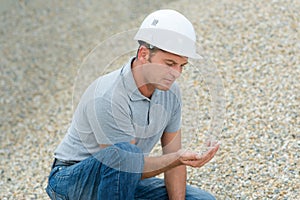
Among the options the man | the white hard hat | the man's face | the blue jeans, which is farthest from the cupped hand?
the white hard hat

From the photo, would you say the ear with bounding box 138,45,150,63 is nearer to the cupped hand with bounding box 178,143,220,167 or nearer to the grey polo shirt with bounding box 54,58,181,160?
the grey polo shirt with bounding box 54,58,181,160

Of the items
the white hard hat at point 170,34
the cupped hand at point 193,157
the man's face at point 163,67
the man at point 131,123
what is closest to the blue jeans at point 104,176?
the man at point 131,123

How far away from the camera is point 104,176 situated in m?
2.26

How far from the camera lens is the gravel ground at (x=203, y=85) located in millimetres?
3014

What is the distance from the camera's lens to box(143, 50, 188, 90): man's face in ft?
7.27

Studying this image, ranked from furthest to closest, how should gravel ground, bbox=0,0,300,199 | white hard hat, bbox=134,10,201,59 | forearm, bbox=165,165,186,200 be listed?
gravel ground, bbox=0,0,300,199 → forearm, bbox=165,165,186,200 → white hard hat, bbox=134,10,201,59

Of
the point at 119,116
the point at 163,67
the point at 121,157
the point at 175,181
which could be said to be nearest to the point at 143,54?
the point at 163,67

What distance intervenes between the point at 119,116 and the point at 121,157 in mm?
164

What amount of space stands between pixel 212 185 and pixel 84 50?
2449mm

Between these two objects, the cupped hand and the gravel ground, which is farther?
the gravel ground

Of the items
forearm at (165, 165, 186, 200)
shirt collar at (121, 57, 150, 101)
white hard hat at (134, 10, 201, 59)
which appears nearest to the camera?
white hard hat at (134, 10, 201, 59)

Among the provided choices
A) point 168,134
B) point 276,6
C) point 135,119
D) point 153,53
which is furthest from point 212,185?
point 276,6

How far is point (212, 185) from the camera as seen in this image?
3092mm

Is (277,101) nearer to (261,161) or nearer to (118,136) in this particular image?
(261,161)
